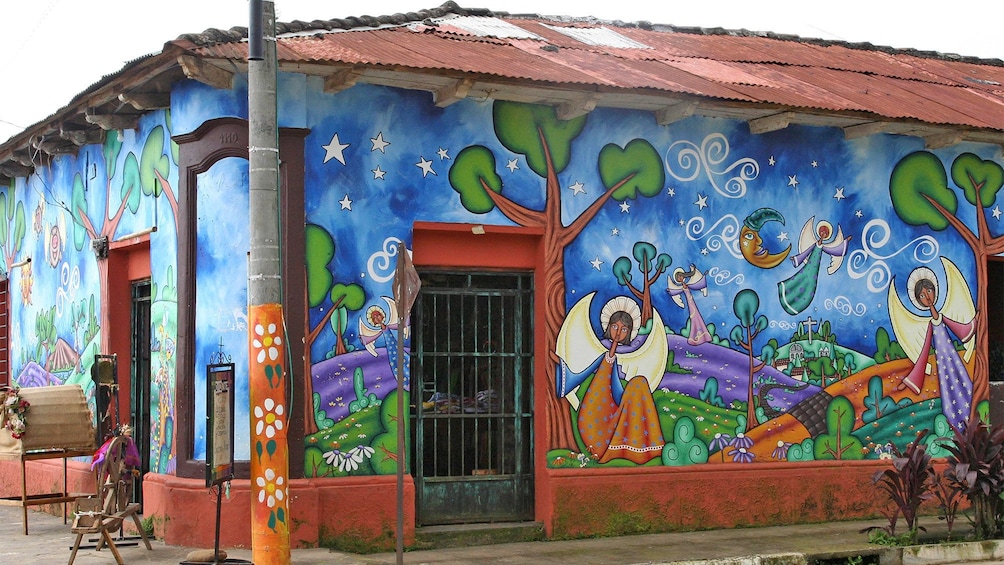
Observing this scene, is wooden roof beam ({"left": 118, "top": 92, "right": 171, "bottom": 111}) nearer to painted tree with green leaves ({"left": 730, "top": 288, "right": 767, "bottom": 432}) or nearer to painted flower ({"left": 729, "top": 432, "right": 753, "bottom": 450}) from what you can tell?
painted tree with green leaves ({"left": 730, "top": 288, "right": 767, "bottom": 432})

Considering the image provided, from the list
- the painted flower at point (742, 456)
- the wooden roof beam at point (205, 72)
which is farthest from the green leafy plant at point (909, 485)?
the wooden roof beam at point (205, 72)

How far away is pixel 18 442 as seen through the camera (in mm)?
12578

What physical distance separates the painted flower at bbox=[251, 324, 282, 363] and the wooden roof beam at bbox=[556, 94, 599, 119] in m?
3.76

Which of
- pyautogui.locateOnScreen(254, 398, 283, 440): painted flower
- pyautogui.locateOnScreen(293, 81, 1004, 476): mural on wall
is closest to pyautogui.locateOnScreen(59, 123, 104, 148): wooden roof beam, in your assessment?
pyautogui.locateOnScreen(293, 81, 1004, 476): mural on wall

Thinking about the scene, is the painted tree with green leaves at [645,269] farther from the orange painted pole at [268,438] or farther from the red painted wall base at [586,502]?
the orange painted pole at [268,438]

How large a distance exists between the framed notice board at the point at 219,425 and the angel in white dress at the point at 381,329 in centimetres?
140

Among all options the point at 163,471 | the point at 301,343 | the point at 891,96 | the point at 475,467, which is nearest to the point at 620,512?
the point at 475,467

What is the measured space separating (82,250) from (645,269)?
250 inches

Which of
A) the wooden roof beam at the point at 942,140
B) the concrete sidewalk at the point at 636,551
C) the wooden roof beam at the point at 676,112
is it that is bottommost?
the concrete sidewalk at the point at 636,551

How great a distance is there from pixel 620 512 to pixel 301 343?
3486mm

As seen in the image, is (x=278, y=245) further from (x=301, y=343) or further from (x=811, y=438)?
(x=811, y=438)

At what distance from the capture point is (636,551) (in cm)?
1117

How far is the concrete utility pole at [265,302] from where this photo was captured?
377 inches

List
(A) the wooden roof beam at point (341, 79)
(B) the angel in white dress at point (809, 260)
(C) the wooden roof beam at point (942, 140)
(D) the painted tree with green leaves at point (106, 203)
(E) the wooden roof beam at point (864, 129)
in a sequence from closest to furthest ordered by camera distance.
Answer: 1. (A) the wooden roof beam at point (341, 79)
2. (D) the painted tree with green leaves at point (106, 203)
3. (E) the wooden roof beam at point (864, 129)
4. (B) the angel in white dress at point (809, 260)
5. (C) the wooden roof beam at point (942, 140)
